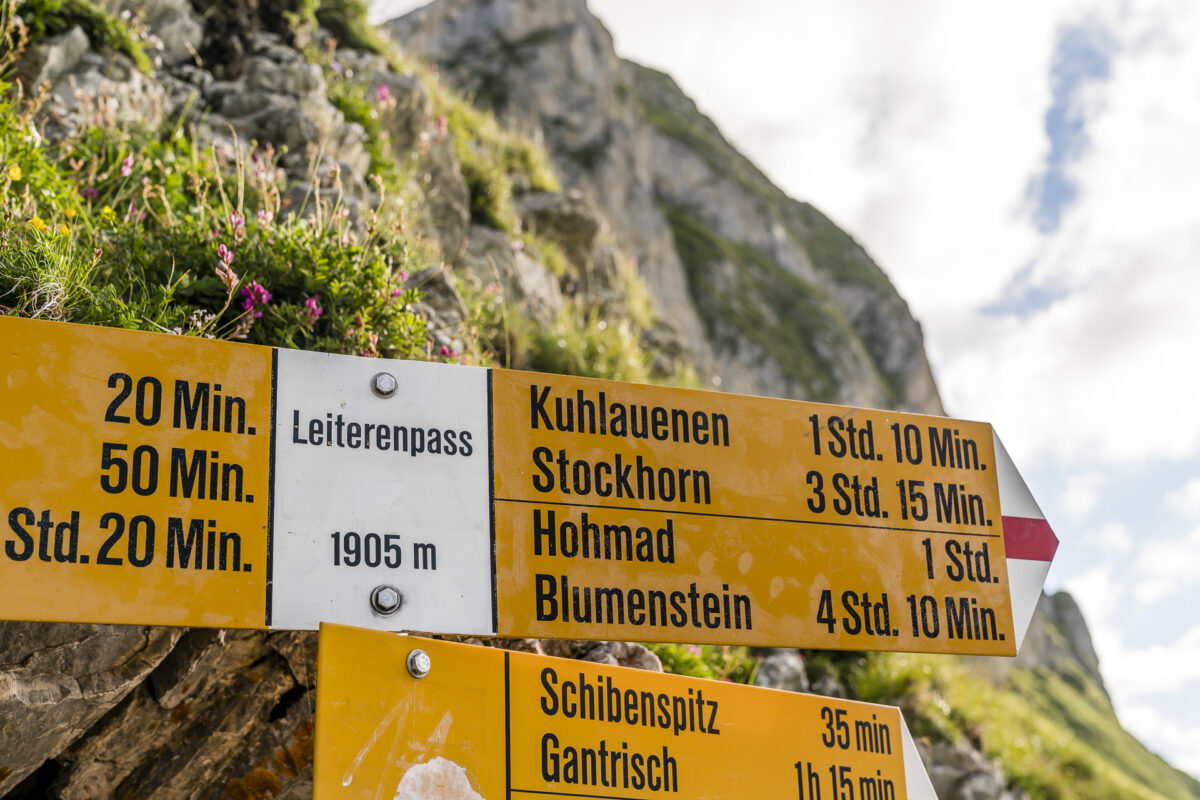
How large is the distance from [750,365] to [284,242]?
1475 inches

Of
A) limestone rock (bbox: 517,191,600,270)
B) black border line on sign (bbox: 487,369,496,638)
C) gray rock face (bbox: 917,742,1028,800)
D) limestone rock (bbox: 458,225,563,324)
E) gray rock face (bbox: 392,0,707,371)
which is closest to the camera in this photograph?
black border line on sign (bbox: 487,369,496,638)

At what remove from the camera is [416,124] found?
421 inches

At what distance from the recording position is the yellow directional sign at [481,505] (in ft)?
9.05

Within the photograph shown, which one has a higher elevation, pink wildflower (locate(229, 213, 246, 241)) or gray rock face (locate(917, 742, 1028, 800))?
pink wildflower (locate(229, 213, 246, 241))

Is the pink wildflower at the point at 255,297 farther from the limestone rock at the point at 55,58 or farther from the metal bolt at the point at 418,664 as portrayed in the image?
the limestone rock at the point at 55,58

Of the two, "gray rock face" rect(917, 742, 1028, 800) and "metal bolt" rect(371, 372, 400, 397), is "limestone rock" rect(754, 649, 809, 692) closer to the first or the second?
"gray rock face" rect(917, 742, 1028, 800)

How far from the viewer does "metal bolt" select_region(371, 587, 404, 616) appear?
2920mm

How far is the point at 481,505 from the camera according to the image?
3.16 m

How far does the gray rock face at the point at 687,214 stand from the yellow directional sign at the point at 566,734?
64.9ft

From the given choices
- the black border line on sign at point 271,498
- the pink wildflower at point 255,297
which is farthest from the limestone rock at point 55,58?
the black border line on sign at point 271,498

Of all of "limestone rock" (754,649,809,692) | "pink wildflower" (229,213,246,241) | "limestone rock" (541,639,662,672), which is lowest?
"limestone rock" (541,639,662,672)

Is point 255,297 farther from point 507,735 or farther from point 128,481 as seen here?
point 507,735

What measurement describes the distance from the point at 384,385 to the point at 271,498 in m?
0.53

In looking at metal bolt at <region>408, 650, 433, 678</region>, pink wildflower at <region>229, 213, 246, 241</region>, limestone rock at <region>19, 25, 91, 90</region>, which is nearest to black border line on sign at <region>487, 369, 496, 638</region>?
metal bolt at <region>408, 650, 433, 678</region>
